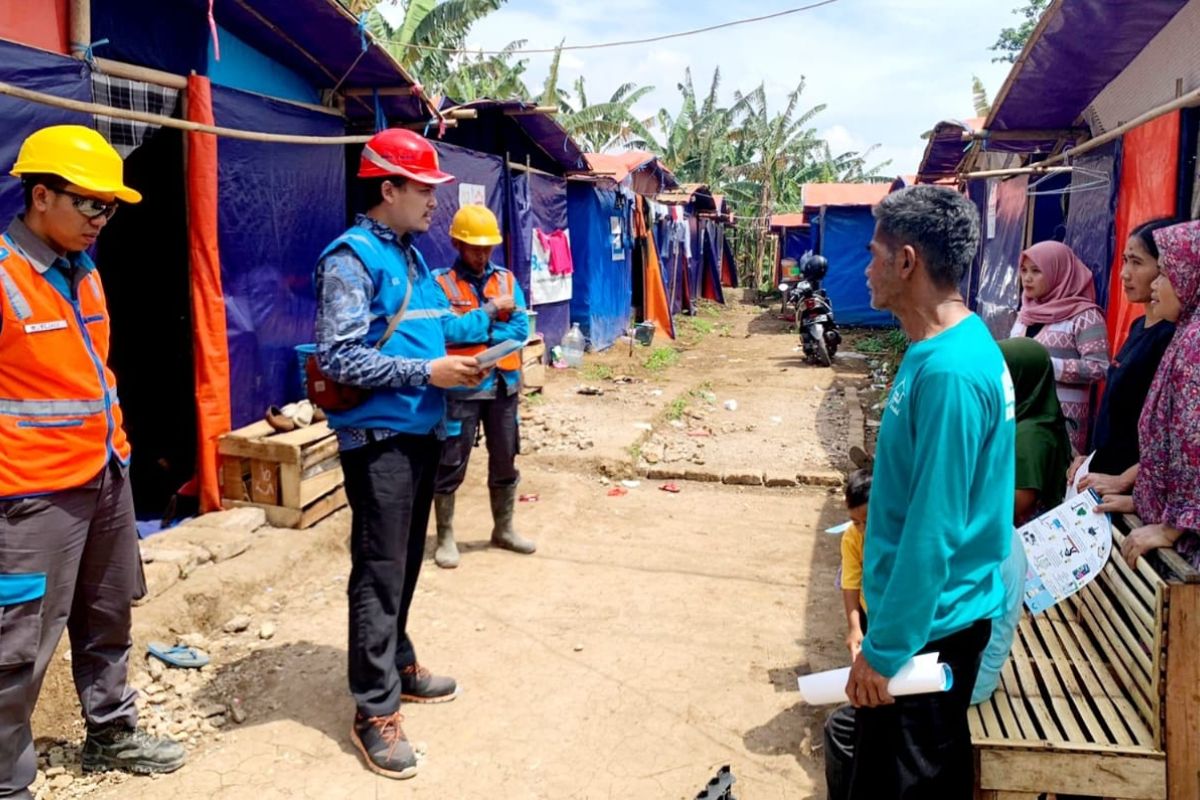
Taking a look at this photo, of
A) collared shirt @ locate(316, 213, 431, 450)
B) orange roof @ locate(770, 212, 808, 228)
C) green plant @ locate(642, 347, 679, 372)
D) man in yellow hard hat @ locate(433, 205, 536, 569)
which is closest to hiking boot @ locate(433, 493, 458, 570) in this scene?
man in yellow hard hat @ locate(433, 205, 536, 569)

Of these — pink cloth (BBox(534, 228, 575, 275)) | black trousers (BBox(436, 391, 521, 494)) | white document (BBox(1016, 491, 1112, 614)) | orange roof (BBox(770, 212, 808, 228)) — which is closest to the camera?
white document (BBox(1016, 491, 1112, 614))

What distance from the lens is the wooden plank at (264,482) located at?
507 cm

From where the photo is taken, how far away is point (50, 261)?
2.56 m

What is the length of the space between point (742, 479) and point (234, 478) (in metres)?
3.69

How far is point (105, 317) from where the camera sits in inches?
112

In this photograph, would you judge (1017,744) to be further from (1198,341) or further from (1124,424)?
(1124,424)

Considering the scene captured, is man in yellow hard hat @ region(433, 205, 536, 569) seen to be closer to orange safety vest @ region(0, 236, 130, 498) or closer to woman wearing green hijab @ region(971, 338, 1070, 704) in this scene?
orange safety vest @ region(0, 236, 130, 498)

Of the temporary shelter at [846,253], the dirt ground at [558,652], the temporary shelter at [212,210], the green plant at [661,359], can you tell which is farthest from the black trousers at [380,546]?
the temporary shelter at [846,253]

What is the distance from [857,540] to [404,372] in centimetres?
158

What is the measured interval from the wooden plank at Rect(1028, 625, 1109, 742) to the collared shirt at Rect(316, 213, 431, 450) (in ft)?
7.02

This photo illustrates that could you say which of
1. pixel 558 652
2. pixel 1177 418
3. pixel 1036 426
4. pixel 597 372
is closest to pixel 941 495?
pixel 1177 418

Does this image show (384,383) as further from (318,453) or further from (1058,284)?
(1058,284)

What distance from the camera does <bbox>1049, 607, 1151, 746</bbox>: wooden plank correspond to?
2.26 meters

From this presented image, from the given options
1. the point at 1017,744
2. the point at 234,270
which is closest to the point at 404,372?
the point at 1017,744
